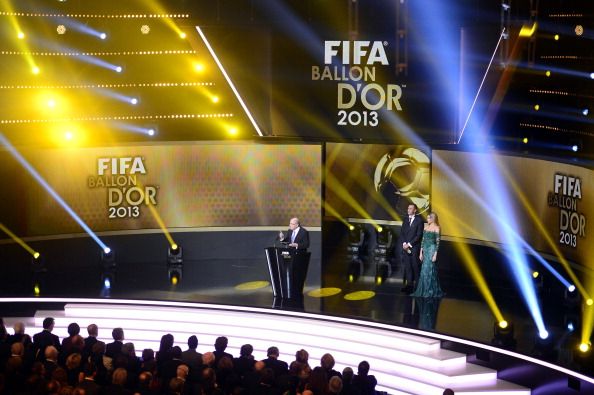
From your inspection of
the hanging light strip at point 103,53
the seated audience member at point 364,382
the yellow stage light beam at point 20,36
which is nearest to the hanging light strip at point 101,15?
the yellow stage light beam at point 20,36

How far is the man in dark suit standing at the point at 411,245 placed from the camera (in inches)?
603

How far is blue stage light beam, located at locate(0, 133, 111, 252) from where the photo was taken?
17.1 metres

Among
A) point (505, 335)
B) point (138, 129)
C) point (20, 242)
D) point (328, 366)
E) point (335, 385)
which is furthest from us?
point (138, 129)

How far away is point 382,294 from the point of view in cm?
1548

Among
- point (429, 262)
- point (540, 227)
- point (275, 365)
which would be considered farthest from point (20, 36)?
point (275, 365)

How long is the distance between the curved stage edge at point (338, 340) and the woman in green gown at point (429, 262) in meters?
1.79

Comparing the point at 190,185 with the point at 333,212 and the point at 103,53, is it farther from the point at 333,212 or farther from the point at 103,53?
the point at 333,212

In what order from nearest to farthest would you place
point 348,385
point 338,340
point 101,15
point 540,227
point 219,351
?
point 348,385 → point 219,351 → point 338,340 → point 540,227 → point 101,15

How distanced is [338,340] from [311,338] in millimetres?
381

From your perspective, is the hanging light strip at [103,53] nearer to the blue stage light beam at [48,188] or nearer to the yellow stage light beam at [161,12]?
the yellow stage light beam at [161,12]

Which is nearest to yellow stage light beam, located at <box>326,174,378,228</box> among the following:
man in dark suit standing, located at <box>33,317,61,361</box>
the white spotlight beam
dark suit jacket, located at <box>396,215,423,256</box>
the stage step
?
the white spotlight beam

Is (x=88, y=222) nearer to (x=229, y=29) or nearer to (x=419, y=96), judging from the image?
(x=229, y=29)

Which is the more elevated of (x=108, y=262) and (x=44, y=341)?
(x=108, y=262)

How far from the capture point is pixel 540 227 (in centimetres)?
1563
